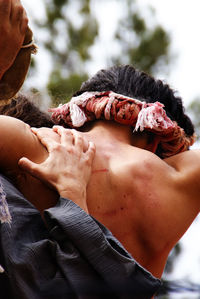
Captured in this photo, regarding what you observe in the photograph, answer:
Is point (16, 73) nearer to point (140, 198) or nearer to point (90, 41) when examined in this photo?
point (140, 198)

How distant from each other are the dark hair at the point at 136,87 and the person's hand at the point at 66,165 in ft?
1.30

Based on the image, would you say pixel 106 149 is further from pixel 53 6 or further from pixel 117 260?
pixel 53 6

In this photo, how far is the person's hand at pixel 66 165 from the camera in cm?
208

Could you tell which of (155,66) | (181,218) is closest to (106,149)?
(181,218)

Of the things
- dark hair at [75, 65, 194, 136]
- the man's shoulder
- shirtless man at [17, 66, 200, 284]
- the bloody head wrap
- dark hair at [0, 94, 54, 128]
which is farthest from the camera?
dark hair at [0, 94, 54, 128]

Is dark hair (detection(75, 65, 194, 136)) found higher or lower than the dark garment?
higher

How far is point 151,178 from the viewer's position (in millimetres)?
2379

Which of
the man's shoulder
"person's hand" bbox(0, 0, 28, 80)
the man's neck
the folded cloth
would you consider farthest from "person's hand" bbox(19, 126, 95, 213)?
"person's hand" bbox(0, 0, 28, 80)

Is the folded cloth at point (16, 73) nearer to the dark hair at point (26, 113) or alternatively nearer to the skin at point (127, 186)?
the skin at point (127, 186)

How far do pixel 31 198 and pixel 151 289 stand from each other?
506mm

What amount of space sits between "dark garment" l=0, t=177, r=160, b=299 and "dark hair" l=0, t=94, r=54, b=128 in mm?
898

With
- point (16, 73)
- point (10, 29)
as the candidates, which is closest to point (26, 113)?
point (16, 73)

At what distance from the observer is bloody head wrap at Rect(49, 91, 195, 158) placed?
8.42ft

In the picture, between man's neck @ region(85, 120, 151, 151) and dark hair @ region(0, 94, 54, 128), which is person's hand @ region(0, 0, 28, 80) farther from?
dark hair @ region(0, 94, 54, 128)
